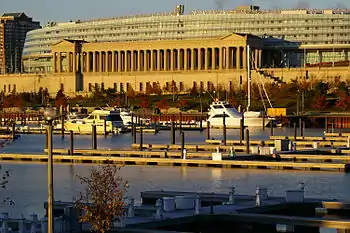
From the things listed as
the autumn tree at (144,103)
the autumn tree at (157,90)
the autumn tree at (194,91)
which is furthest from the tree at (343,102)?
the autumn tree at (157,90)

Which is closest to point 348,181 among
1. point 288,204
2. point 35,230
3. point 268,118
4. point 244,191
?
point 244,191

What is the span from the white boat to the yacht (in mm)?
9782

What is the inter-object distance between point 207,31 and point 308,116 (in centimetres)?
6966

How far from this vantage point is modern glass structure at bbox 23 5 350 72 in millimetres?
169750

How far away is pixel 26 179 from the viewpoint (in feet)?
163

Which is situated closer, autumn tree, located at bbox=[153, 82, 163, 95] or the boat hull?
the boat hull

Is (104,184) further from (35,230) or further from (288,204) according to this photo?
(288,204)

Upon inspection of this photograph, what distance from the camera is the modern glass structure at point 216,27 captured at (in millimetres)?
169750

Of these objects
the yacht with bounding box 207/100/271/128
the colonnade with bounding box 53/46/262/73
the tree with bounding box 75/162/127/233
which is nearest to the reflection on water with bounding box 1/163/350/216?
the tree with bounding box 75/162/127/233

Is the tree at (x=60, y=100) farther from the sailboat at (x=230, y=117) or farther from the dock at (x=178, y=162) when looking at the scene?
the dock at (x=178, y=162)

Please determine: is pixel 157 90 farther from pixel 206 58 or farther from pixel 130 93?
pixel 206 58

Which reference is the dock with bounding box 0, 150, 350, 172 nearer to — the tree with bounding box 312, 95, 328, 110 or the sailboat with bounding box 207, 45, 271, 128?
the sailboat with bounding box 207, 45, 271, 128

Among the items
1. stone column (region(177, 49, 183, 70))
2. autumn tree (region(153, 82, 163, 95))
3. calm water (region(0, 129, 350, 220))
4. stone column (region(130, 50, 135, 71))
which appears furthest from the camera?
stone column (region(130, 50, 135, 71))

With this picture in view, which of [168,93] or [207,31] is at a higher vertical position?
[207,31]
